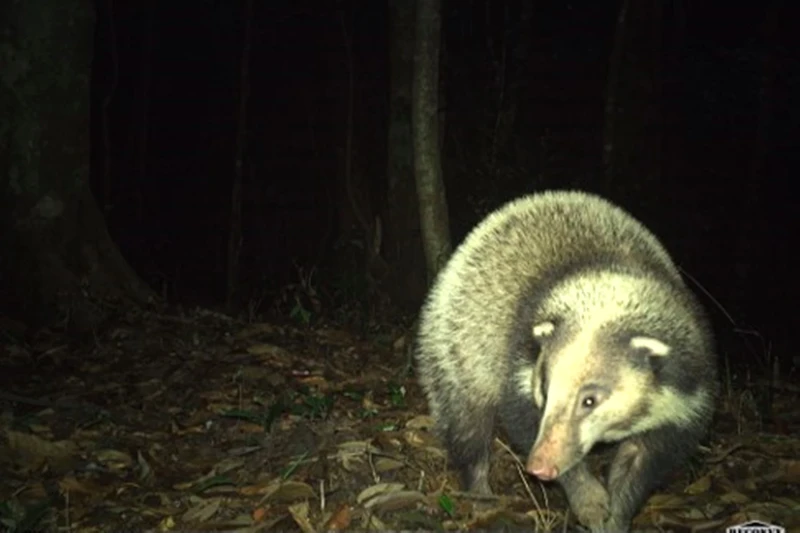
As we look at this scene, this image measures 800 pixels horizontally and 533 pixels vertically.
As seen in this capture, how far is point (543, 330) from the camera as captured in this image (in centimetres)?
431

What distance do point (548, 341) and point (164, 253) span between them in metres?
16.6

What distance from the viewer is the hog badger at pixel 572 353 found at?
415cm

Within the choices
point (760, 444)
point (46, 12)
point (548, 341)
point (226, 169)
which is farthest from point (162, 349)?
point (226, 169)

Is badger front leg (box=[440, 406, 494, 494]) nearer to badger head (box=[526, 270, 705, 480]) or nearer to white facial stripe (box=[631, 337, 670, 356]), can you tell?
badger head (box=[526, 270, 705, 480])

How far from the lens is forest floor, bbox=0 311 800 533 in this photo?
4473 millimetres

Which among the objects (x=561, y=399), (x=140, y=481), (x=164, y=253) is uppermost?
(x=561, y=399)

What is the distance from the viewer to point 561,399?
403 centimetres

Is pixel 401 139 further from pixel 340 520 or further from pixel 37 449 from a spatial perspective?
pixel 340 520

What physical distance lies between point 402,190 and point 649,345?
699cm

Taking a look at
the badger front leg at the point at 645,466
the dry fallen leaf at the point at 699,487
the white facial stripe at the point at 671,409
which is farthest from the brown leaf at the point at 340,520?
the dry fallen leaf at the point at 699,487

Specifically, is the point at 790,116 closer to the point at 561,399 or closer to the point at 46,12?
the point at 46,12

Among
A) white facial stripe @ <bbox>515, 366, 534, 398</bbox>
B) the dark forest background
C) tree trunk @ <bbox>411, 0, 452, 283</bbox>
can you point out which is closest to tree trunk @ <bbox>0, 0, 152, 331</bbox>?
the dark forest background

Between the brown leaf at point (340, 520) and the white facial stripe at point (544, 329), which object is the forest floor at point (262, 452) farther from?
the white facial stripe at point (544, 329)

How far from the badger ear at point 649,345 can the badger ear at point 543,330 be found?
36 centimetres
